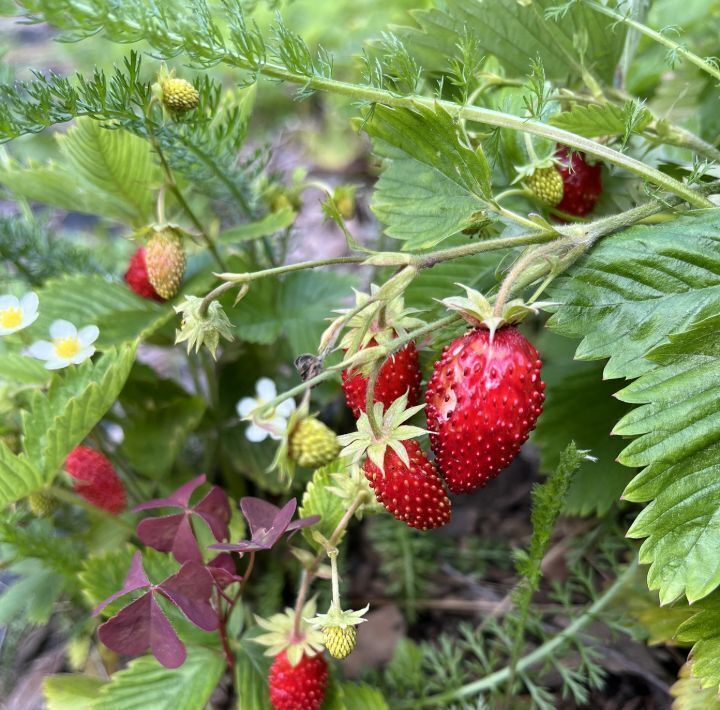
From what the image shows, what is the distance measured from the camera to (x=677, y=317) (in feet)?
2.77

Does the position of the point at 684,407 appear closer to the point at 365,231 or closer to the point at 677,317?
the point at 677,317

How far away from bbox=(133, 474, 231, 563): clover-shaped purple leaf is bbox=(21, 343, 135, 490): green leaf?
5.2 inches

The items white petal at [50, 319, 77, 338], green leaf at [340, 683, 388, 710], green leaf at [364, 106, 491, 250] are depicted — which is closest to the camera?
green leaf at [364, 106, 491, 250]

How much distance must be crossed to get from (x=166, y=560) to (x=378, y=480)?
1.29 feet

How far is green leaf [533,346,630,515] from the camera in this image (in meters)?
1.14

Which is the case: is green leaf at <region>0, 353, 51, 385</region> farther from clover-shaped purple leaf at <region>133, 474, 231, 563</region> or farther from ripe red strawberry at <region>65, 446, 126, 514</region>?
clover-shaped purple leaf at <region>133, 474, 231, 563</region>

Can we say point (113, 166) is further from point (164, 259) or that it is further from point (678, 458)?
point (678, 458)

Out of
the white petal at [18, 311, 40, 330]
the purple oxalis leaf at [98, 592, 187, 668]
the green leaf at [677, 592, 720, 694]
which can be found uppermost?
the green leaf at [677, 592, 720, 694]

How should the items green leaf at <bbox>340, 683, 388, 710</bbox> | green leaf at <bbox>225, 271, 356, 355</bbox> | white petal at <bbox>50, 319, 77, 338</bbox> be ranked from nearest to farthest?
green leaf at <bbox>340, 683, 388, 710</bbox>, white petal at <bbox>50, 319, 77, 338</bbox>, green leaf at <bbox>225, 271, 356, 355</bbox>

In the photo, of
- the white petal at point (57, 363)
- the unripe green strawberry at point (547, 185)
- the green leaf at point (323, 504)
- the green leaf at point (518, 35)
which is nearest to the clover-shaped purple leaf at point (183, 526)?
the green leaf at point (323, 504)

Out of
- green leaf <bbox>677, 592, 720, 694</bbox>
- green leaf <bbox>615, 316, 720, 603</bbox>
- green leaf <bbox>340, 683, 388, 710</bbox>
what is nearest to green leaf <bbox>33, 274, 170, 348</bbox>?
green leaf <bbox>340, 683, 388, 710</bbox>

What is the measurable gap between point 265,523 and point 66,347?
39 cm

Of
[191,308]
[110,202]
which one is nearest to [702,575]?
[191,308]

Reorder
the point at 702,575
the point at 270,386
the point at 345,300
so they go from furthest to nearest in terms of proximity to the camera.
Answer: the point at 345,300 → the point at 270,386 → the point at 702,575
